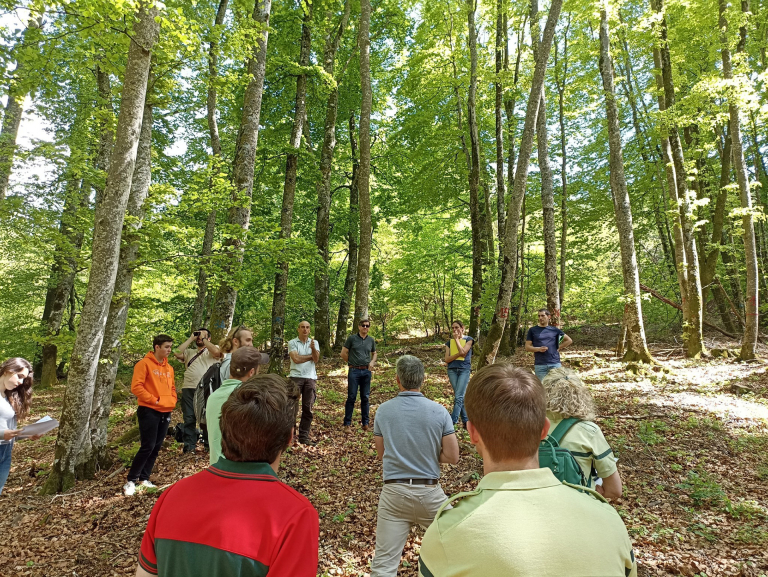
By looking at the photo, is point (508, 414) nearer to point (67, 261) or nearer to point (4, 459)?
point (4, 459)

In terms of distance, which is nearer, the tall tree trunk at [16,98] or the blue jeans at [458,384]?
the tall tree trunk at [16,98]

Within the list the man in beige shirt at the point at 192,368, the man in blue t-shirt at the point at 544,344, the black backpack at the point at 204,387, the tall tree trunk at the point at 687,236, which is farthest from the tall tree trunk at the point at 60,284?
the tall tree trunk at the point at 687,236

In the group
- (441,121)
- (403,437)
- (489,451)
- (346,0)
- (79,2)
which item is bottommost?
(403,437)

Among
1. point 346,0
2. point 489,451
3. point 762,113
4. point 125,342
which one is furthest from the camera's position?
point 346,0

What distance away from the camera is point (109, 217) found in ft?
17.7

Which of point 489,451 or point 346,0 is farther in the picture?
point 346,0

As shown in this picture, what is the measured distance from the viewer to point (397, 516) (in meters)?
2.93

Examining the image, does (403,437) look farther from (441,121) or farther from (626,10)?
(626,10)

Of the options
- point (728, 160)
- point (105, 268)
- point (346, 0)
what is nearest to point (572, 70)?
point (728, 160)

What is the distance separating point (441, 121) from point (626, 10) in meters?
7.43

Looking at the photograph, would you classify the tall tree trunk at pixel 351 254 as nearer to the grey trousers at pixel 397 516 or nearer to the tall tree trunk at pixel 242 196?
the tall tree trunk at pixel 242 196

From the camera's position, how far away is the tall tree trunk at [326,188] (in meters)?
12.4

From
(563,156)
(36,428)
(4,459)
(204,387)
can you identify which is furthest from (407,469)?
(563,156)

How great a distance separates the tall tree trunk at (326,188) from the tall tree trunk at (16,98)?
275 inches
